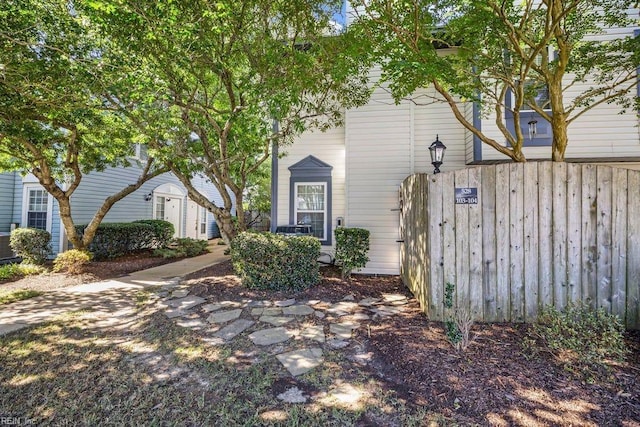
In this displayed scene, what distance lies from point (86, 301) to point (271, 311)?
334 centimetres

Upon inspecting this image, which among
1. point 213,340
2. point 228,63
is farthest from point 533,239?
point 228,63

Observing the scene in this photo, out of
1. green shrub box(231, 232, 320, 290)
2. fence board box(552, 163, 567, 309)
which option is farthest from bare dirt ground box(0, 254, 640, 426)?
green shrub box(231, 232, 320, 290)

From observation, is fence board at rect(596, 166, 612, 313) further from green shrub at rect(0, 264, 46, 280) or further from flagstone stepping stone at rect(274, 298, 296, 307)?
green shrub at rect(0, 264, 46, 280)

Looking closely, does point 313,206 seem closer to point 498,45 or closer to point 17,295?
point 498,45

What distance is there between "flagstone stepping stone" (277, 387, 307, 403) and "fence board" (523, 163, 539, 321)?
117 inches

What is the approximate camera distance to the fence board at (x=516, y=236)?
143 inches

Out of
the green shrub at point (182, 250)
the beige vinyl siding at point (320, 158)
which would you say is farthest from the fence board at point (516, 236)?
the green shrub at point (182, 250)

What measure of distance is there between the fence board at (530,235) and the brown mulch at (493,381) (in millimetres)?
443

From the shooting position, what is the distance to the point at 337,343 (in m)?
3.30

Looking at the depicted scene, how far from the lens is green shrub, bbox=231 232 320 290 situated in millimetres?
5129

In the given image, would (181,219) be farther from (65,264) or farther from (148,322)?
(148,322)

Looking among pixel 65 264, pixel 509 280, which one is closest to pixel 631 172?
pixel 509 280

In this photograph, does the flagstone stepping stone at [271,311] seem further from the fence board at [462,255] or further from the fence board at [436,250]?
the fence board at [462,255]

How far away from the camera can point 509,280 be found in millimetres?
3650
